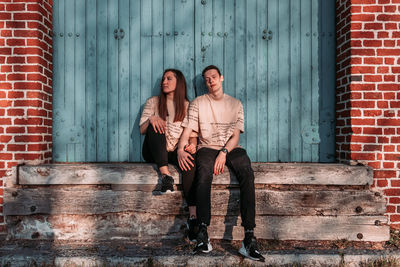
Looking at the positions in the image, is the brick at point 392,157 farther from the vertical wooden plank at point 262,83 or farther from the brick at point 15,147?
the brick at point 15,147

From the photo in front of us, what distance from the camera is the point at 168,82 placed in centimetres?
306

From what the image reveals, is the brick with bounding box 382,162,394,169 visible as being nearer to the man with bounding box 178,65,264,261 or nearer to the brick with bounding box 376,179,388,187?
the brick with bounding box 376,179,388,187

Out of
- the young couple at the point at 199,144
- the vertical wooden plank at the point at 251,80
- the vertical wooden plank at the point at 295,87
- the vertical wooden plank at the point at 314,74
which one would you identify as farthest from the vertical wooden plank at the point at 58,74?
A: the vertical wooden plank at the point at 314,74

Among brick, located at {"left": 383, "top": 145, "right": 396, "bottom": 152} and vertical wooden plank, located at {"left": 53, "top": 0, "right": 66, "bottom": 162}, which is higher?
vertical wooden plank, located at {"left": 53, "top": 0, "right": 66, "bottom": 162}

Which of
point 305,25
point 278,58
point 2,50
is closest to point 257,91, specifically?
point 278,58

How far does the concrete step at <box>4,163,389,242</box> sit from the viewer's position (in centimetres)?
267

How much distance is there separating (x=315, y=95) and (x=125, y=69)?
231 cm

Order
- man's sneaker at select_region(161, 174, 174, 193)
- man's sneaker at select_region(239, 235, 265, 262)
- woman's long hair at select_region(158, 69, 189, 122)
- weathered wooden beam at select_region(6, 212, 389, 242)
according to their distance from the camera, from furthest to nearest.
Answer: woman's long hair at select_region(158, 69, 189, 122), weathered wooden beam at select_region(6, 212, 389, 242), man's sneaker at select_region(161, 174, 174, 193), man's sneaker at select_region(239, 235, 265, 262)

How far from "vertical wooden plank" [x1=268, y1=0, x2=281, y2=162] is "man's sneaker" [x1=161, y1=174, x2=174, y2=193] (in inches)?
53.2

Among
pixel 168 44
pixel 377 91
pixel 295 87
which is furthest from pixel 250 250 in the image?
pixel 168 44

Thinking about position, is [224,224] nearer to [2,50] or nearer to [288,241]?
[288,241]

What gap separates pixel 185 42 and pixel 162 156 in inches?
58.2

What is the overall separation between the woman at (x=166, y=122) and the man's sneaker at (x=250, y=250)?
638 millimetres

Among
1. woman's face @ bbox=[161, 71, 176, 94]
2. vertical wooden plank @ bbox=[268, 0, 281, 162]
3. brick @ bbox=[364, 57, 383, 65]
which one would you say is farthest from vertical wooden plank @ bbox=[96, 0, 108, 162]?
brick @ bbox=[364, 57, 383, 65]
